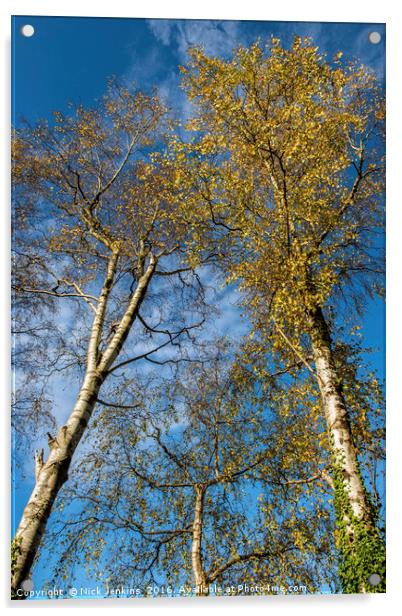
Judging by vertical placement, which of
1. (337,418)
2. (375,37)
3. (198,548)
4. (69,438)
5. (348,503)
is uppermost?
(375,37)

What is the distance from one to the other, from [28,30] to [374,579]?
25.5ft

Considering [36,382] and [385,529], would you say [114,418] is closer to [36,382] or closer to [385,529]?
[36,382]

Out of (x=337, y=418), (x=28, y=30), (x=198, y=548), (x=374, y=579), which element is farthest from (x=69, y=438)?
(x=28, y=30)

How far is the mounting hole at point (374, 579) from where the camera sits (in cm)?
535

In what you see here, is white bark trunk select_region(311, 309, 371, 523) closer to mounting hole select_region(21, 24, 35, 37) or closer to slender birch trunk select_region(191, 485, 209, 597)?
slender birch trunk select_region(191, 485, 209, 597)

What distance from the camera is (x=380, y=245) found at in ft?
22.2

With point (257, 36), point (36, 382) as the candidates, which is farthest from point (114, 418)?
point (257, 36)

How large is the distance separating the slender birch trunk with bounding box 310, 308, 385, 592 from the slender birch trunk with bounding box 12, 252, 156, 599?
2.89m

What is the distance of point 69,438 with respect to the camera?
5.87 m

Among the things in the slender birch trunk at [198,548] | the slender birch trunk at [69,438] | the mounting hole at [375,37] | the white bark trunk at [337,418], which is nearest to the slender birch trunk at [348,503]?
the white bark trunk at [337,418]

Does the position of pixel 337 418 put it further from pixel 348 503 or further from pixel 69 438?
pixel 69 438

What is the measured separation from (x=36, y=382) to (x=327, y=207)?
16.3 feet

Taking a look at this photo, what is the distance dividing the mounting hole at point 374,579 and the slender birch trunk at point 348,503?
42 millimetres

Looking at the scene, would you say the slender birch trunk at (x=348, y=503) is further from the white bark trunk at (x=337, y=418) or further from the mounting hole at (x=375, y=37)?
the mounting hole at (x=375, y=37)
